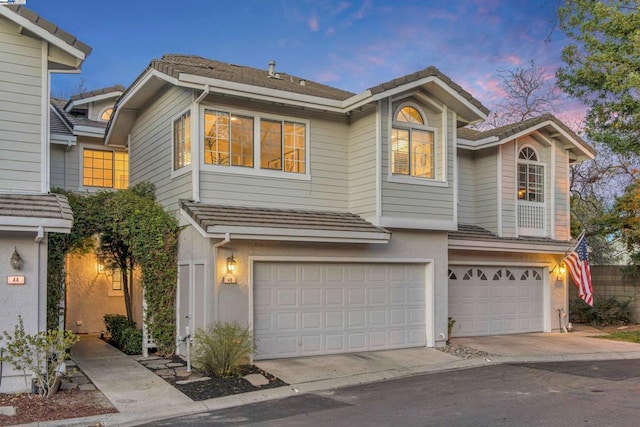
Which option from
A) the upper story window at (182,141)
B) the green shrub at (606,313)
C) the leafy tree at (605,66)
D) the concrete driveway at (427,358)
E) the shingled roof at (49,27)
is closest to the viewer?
the shingled roof at (49,27)

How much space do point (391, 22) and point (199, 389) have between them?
13.3 metres

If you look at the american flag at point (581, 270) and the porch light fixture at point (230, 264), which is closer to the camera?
the porch light fixture at point (230, 264)

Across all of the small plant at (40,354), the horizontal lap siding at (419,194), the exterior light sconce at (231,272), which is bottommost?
the small plant at (40,354)

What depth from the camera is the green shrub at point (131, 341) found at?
12.2 m

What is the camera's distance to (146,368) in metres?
10.8

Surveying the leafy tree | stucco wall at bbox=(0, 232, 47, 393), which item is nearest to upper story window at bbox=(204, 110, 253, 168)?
stucco wall at bbox=(0, 232, 47, 393)

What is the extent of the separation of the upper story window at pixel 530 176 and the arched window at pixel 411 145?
178 inches

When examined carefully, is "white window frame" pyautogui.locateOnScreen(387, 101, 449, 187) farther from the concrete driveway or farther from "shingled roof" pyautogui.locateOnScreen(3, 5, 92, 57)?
"shingled roof" pyautogui.locateOnScreen(3, 5, 92, 57)

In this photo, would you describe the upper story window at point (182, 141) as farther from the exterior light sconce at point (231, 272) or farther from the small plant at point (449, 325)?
the small plant at point (449, 325)

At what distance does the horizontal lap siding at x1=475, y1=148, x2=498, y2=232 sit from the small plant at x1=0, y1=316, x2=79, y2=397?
11590 mm

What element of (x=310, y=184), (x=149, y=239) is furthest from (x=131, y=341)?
(x=310, y=184)

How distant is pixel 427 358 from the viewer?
1202cm

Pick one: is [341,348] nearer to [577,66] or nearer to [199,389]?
[199,389]

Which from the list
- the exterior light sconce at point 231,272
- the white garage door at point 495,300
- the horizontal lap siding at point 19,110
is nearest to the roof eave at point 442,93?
the white garage door at point 495,300
